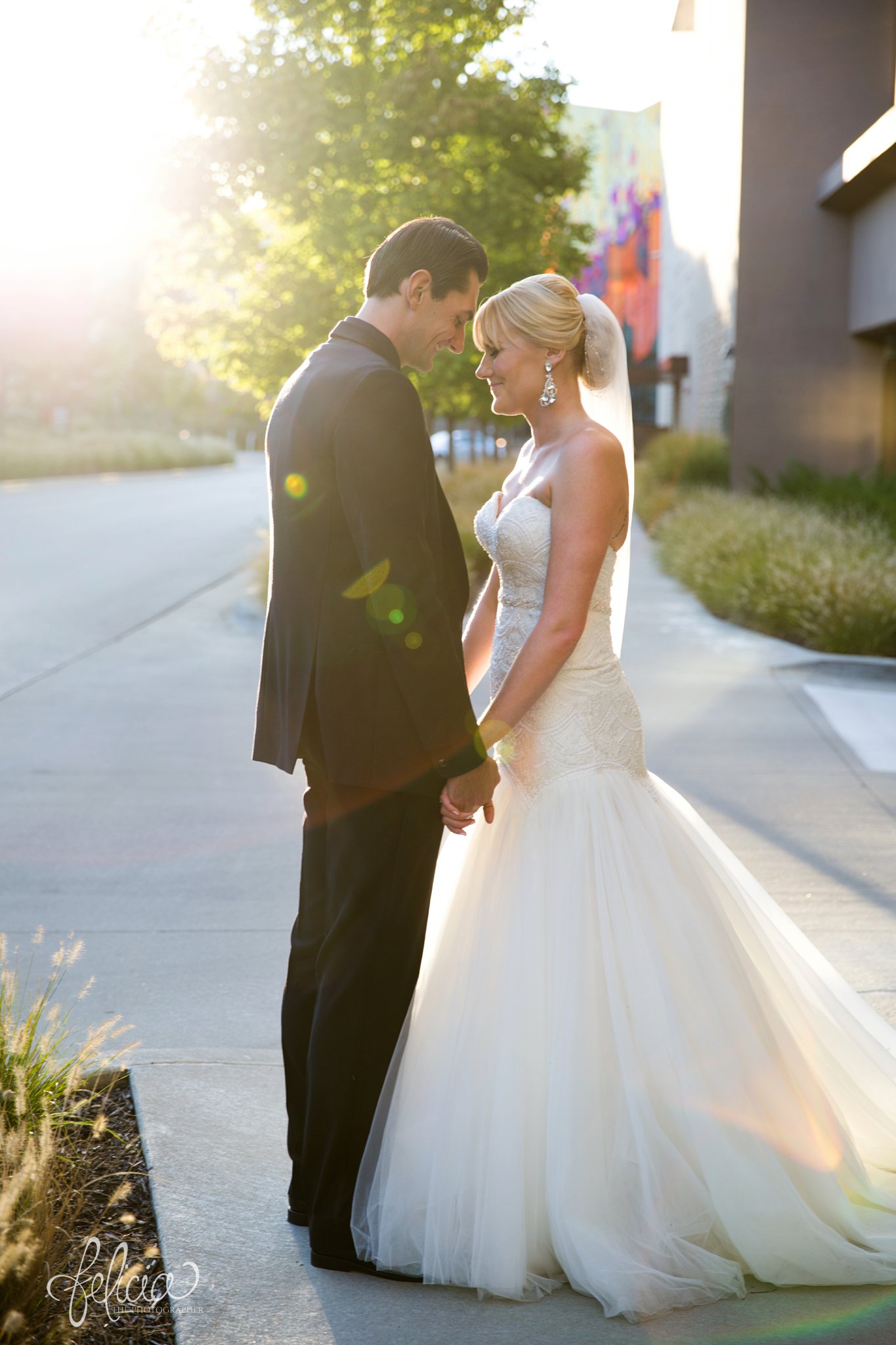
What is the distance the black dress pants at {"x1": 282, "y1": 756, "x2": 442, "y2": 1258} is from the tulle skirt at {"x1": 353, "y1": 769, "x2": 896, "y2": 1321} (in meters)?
0.06

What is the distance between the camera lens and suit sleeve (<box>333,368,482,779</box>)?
2453mm

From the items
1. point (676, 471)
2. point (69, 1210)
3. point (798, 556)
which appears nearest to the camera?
point (69, 1210)

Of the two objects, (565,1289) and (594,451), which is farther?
(594,451)

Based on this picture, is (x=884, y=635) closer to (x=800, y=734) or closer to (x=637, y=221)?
(x=800, y=734)

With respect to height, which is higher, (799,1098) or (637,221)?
(637,221)

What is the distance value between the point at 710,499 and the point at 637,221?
103 ft

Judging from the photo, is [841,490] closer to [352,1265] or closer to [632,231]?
[352,1265]

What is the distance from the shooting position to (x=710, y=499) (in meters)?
19.6

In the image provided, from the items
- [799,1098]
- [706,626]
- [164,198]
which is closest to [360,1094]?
[799,1098]

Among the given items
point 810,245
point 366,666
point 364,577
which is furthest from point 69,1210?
point 810,245

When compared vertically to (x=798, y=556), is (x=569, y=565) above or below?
above

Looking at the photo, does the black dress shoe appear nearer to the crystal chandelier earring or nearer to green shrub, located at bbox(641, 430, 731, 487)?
the crystal chandelier earring

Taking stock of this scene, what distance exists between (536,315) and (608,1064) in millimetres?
1635

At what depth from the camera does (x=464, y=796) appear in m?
2.60
